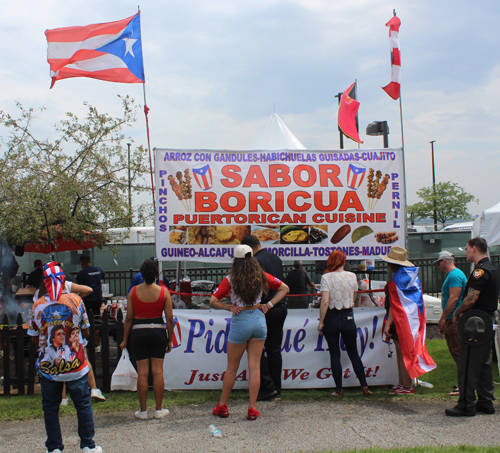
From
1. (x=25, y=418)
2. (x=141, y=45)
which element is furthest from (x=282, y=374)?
(x=141, y=45)

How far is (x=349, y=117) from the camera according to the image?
10422mm

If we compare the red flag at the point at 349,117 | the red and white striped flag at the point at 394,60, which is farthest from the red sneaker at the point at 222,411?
the red flag at the point at 349,117

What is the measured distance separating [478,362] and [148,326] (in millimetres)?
3362

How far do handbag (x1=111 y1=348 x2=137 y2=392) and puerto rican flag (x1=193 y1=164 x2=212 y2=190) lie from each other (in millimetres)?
2280

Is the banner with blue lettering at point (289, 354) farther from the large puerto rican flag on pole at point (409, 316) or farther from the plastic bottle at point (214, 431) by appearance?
the plastic bottle at point (214, 431)

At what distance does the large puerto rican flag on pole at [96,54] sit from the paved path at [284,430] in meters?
4.86

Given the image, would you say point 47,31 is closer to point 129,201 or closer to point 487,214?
point 129,201

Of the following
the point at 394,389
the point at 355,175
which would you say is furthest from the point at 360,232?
the point at 394,389

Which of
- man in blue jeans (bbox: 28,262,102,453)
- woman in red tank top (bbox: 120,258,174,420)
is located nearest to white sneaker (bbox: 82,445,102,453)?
man in blue jeans (bbox: 28,262,102,453)

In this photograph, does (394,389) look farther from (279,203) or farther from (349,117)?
(349,117)

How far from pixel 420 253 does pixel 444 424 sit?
14575mm

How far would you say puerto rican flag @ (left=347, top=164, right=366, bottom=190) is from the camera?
6.23m

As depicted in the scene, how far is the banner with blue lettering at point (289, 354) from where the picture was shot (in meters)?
5.83

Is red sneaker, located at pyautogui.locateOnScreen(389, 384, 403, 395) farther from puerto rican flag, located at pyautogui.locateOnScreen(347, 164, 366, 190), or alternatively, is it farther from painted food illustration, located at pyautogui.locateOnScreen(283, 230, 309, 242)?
puerto rican flag, located at pyautogui.locateOnScreen(347, 164, 366, 190)
